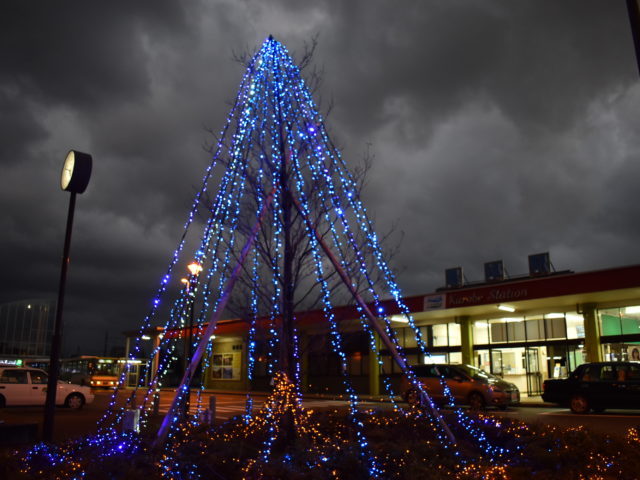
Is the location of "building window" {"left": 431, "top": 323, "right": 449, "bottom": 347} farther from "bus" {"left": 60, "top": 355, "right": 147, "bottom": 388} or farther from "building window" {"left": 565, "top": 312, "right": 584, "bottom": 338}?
"bus" {"left": 60, "top": 355, "right": 147, "bottom": 388}

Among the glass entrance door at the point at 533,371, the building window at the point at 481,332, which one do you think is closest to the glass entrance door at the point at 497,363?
the building window at the point at 481,332

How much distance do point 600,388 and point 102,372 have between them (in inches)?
1538

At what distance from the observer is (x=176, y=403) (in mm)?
7855

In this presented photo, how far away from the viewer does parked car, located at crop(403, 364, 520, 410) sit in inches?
760

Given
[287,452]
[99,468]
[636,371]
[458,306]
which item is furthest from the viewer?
[458,306]

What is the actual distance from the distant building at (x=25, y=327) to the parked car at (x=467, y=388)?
85204mm

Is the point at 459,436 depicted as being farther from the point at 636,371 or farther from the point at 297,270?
the point at 636,371

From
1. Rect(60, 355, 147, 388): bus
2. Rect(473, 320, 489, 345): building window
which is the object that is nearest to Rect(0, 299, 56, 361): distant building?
Rect(60, 355, 147, 388): bus

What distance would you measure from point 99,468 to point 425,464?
11.6ft

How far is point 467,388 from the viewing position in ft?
64.9

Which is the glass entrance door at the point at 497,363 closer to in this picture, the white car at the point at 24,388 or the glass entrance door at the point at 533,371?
the glass entrance door at the point at 533,371

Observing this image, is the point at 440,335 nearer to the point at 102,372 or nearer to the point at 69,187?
the point at 69,187

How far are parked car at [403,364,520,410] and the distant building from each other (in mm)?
85204

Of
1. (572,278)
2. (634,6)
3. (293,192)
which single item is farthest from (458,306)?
(634,6)
